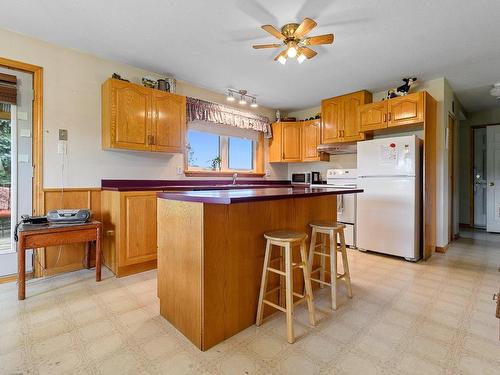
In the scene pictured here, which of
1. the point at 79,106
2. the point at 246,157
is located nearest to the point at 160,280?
the point at 79,106

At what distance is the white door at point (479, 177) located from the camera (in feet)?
17.6

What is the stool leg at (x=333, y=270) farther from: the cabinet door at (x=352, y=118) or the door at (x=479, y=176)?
the door at (x=479, y=176)

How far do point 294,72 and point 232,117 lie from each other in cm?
133

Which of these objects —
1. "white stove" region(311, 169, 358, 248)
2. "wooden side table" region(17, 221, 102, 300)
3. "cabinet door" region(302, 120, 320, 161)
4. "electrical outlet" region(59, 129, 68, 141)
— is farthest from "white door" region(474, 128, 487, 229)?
"electrical outlet" region(59, 129, 68, 141)

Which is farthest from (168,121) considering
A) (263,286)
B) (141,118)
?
(263,286)

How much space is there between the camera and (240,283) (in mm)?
1752

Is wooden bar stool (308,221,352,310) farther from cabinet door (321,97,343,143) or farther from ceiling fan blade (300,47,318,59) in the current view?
cabinet door (321,97,343,143)

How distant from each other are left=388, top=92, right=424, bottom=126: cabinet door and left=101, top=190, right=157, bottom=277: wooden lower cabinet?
3307 mm

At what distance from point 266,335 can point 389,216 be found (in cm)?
251

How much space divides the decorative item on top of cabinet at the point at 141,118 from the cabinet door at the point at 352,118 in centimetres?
251

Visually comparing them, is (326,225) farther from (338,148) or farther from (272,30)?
(338,148)

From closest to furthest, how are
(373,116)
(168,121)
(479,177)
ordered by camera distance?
1. (168,121)
2. (373,116)
3. (479,177)

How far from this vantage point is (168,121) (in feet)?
10.9

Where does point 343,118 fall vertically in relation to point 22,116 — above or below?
above
